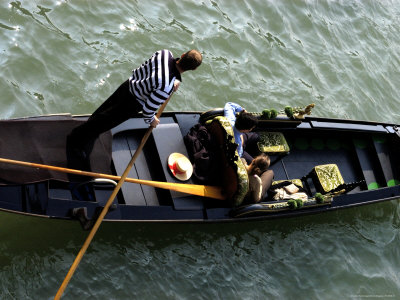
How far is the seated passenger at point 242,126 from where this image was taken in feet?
17.0

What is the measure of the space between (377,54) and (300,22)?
1.61m

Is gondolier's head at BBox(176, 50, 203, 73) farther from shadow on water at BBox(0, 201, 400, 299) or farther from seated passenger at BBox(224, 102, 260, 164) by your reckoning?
shadow on water at BBox(0, 201, 400, 299)

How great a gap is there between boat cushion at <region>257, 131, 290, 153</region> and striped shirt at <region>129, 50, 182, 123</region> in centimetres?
215

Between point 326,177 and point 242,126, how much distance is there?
180 cm

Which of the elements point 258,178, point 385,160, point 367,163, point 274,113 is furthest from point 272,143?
point 385,160

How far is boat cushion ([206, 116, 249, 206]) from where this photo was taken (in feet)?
17.2

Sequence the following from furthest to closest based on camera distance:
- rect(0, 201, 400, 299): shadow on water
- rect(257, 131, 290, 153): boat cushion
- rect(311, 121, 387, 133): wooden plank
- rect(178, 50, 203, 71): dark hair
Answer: rect(311, 121, 387, 133): wooden plank → rect(257, 131, 290, 153): boat cushion → rect(0, 201, 400, 299): shadow on water → rect(178, 50, 203, 71): dark hair

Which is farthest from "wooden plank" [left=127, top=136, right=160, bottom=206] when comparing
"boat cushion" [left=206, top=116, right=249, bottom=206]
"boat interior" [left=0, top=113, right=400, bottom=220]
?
"boat cushion" [left=206, top=116, right=249, bottom=206]

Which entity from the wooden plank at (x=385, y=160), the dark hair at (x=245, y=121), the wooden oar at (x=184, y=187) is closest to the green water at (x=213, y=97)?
the wooden plank at (x=385, y=160)

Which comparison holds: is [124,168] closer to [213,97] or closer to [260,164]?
[260,164]

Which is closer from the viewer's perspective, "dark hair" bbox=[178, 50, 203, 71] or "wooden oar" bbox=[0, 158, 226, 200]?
"dark hair" bbox=[178, 50, 203, 71]

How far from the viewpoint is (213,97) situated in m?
7.29

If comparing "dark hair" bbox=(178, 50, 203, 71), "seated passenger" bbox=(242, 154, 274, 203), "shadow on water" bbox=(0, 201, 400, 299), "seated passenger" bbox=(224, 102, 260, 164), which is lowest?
"shadow on water" bbox=(0, 201, 400, 299)

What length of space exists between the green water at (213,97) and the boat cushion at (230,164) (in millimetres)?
788
